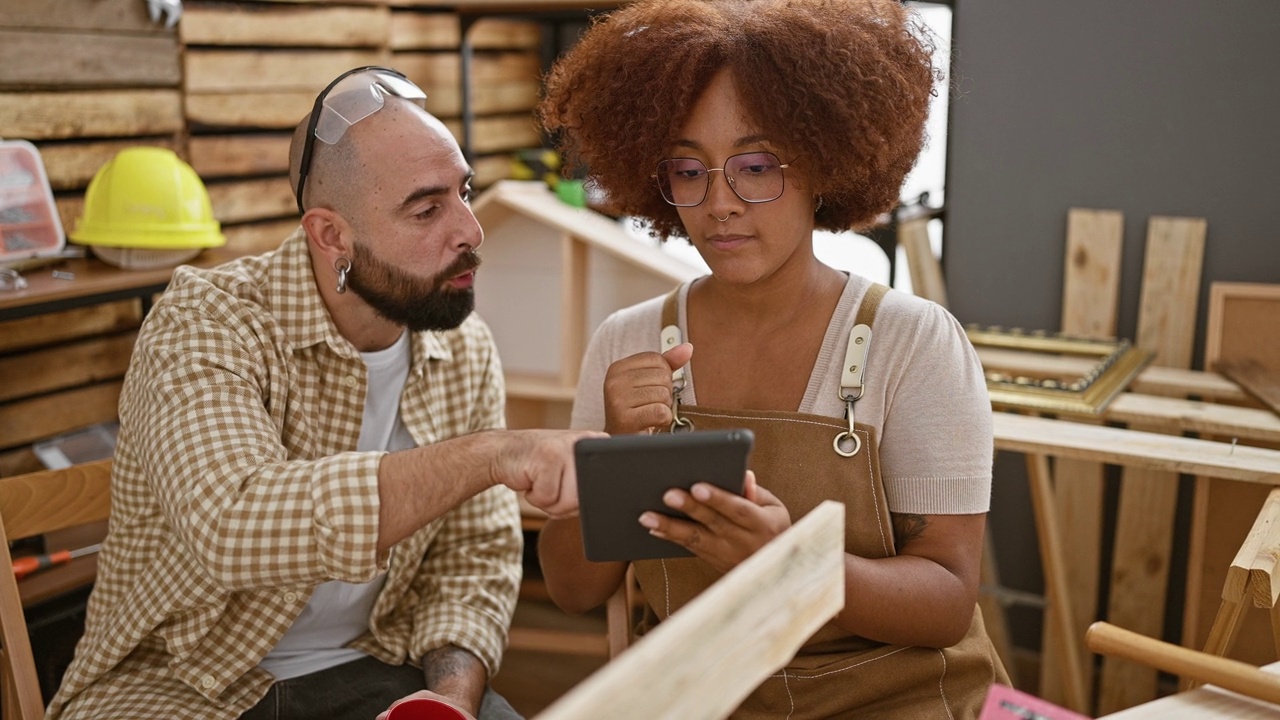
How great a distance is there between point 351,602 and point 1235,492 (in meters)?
2.15

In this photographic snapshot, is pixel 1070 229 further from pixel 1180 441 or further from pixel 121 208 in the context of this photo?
pixel 121 208

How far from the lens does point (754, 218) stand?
6.12 feet

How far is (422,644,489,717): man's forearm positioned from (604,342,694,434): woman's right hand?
27.3 inches

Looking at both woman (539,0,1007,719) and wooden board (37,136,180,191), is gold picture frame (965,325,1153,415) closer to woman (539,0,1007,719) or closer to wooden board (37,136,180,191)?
woman (539,0,1007,719)

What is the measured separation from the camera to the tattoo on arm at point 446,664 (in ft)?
7.30

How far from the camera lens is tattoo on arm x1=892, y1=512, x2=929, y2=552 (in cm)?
185

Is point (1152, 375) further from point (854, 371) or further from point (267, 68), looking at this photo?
point (267, 68)

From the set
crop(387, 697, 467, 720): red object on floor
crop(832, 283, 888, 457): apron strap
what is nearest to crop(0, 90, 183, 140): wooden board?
crop(387, 697, 467, 720): red object on floor

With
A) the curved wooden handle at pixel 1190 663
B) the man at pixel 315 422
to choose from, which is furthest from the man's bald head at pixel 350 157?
the curved wooden handle at pixel 1190 663

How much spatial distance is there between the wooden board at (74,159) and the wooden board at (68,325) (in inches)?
14.2

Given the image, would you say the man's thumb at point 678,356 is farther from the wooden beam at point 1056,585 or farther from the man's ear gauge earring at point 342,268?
the wooden beam at point 1056,585

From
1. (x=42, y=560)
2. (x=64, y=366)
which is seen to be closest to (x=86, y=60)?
(x=64, y=366)

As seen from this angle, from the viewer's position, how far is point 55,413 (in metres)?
3.42

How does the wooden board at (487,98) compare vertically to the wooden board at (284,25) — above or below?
below
